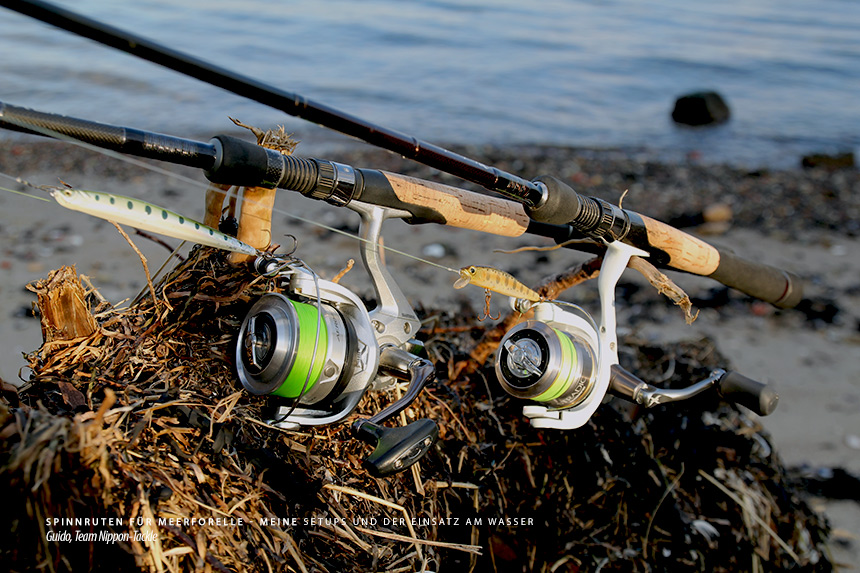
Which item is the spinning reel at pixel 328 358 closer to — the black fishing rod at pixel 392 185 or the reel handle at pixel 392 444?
the reel handle at pixel 392 444

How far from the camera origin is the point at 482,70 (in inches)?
485

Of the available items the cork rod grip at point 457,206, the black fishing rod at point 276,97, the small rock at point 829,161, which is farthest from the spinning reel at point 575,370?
the small rock at point 829,161

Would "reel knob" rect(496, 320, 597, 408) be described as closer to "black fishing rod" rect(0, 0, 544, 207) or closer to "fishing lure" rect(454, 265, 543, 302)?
"fishing lure" rect(454, 265, 543, 302)

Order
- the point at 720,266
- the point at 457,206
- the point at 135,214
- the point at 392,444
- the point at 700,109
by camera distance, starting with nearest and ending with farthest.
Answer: the point at 135,214, the point at 392,444, the point at 457,206, the point at 720,266, the point at 700,109

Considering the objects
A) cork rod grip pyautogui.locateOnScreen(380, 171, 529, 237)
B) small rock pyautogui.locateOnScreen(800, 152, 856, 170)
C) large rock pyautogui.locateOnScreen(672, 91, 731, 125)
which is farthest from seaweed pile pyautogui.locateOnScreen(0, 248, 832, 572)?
large rock pyautogui.locateOnScreen(672, 91, 731, 125)

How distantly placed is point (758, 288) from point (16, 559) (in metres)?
2.40

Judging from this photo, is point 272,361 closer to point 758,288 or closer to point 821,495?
point 758,288

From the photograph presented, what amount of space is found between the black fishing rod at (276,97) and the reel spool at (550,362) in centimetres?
41

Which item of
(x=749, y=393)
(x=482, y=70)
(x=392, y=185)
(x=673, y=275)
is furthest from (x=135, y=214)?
(x=482, y=70)

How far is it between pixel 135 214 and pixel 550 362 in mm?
1180

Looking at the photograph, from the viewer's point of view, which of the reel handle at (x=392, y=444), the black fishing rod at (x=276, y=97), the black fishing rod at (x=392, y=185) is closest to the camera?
the black fishing rod at (x=276, y=97)

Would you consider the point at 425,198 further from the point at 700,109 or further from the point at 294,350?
the point at 700,109

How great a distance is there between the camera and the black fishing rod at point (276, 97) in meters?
1.16

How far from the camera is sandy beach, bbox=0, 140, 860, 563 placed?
387 cm
